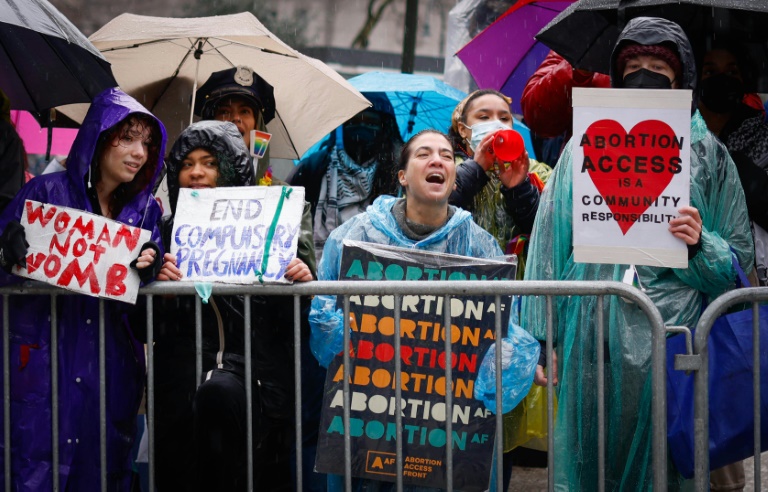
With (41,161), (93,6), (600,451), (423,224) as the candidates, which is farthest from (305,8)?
(600,451)

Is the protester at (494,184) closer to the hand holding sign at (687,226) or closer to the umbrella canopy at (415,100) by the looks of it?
the umbrella canopy at (415,100)

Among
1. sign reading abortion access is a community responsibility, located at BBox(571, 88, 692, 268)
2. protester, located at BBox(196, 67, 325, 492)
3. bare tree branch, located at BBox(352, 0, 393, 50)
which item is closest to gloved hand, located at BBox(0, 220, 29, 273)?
protester, located at BBox(196, 67, 325, 492)

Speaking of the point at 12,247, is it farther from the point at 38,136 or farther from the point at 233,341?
the point at 38,136

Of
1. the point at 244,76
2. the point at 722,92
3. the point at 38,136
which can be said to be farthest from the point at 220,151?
the point at 38,136

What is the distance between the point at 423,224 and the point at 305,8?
11.3 meters

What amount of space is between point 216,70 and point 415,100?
1.35 m

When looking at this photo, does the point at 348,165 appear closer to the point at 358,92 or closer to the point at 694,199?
the point at 358,92

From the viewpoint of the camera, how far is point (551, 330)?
12.8 ft

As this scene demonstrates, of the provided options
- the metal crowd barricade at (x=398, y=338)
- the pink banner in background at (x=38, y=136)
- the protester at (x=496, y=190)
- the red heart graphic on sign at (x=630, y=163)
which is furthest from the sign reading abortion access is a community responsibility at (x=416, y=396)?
the pink banner in background at (x=38, y=136)

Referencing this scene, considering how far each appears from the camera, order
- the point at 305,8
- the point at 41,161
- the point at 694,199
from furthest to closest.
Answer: the point at 305,8 < the point at 41,161 < the point at 694,199

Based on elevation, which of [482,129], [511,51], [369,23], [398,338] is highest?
[369,23]

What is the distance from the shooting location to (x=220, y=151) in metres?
4.64

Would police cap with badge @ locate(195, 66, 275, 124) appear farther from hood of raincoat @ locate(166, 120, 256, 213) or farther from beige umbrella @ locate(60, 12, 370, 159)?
hood of raincoat @ locate(166, 120, 256, 213)

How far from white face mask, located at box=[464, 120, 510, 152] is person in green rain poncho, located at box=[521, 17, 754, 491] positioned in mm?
1069
